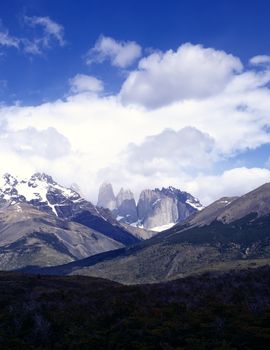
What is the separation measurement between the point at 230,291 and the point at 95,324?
19008 mm

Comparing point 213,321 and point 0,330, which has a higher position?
point 0,330

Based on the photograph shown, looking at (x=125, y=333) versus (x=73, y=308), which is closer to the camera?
(x=125, y=333)

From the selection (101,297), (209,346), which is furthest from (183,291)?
(209,346)

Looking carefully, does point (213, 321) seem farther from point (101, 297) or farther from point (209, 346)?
point (101, 297)

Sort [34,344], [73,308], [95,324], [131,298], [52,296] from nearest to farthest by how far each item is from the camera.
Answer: [34,344] < [95,324] < [73,308] < [131,298] < [52,296]

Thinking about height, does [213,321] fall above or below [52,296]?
below

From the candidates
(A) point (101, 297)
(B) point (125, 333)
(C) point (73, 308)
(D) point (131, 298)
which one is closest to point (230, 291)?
(D) point (131, 298)

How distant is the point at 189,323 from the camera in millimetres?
33312

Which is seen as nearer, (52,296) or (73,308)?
(73,308)

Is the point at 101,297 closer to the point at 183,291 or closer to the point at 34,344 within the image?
the point at 183,291

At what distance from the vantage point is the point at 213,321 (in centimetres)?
3359

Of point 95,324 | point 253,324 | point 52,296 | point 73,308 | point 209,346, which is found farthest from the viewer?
point 52,296

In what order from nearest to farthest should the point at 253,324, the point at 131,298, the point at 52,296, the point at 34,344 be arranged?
the point at 253,324, the point at 34,344, the point at 131,298, the point at 52,296

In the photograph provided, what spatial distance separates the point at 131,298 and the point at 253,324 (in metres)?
19.6
